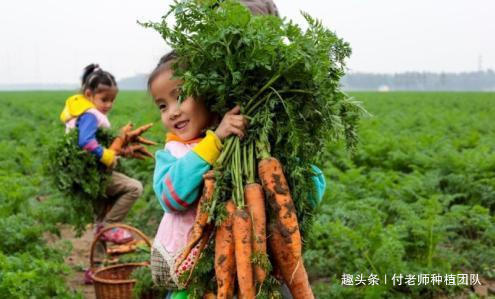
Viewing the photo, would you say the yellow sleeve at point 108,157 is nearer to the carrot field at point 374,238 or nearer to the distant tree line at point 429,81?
the carrot field at point 374,238

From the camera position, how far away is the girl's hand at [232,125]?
2.33 m

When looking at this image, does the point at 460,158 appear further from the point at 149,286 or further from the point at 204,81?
the point at 204,81

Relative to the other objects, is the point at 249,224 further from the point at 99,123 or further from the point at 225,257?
the point at 99,123

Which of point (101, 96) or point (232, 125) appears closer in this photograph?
point (232, 125)

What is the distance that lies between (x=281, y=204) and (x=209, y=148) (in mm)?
Answer: 377

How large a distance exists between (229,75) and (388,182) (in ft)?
16.9

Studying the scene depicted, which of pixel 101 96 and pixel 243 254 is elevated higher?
pixel 101 96

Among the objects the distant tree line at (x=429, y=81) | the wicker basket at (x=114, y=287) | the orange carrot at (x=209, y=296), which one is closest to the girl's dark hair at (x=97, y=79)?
the wicker basket at (x=114, y=287)

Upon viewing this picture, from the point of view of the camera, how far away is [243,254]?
244 cm

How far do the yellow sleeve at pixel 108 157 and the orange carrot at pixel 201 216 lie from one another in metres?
3.01

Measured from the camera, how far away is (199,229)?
2.40m

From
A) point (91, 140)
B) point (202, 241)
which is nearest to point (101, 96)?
point (91, 140)

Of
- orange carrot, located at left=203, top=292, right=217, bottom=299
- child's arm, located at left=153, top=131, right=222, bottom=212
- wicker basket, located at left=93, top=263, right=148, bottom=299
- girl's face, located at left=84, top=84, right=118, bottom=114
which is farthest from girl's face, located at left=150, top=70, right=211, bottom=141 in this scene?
girl's face, located at left=84, top=84, right=118, bottom=114

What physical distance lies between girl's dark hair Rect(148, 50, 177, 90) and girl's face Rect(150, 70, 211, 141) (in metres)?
0.02
